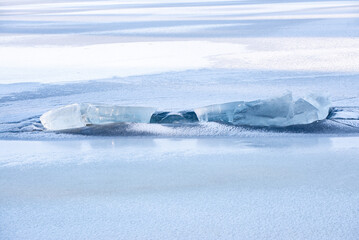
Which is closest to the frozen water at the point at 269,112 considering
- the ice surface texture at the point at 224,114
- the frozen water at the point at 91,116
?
the ice surface texture at the point at 224,114

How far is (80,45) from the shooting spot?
22.8 ft

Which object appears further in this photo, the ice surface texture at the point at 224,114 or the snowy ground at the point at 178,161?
the ice surface texture at the point at 224,114

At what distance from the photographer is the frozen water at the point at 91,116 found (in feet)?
9.49

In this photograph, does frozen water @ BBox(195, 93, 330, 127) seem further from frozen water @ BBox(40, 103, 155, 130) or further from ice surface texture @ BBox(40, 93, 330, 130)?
frozen water @ BBox(40, 103, 155, 130)

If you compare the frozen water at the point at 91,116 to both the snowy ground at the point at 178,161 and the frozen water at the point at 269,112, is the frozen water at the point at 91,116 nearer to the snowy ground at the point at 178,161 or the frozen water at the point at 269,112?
the snowy ground at the point at 178,161

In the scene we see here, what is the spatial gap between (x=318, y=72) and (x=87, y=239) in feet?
9.89

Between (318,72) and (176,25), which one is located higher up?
(176,25)

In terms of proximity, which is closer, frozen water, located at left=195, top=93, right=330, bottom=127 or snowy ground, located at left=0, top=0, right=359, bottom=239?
snowy ground, located at left=0, top=0, right=359, bottom=239

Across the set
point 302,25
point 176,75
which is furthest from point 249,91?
point 302,25

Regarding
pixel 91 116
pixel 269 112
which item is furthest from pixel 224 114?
pixel 91 116

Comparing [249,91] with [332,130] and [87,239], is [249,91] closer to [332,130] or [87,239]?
[332,130]

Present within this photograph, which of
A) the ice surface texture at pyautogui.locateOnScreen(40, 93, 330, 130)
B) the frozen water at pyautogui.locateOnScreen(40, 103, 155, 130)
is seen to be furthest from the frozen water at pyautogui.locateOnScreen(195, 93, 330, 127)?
the frozen water at pyautogui.locateOnScreen(40, 103, 155, 130)

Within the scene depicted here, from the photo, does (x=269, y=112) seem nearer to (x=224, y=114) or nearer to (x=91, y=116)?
(x=224, y=114)

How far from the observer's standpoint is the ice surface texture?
9.34 feet
